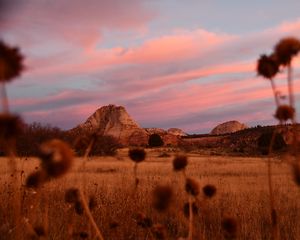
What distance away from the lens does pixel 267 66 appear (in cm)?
333

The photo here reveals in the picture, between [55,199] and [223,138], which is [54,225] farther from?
[223,138]

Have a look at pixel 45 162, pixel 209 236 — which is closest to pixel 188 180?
pixel 45 162

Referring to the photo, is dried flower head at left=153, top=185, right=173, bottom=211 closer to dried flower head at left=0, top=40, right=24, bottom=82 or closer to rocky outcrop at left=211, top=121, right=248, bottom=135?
dried flower head at left=0, top=40, right=24, bottom=82

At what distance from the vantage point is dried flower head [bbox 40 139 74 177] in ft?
7.29

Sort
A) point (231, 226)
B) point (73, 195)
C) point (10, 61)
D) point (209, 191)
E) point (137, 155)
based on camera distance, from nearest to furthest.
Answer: point (10, 61), point (231, 226), point (209, 191), point (137, 155), point (73, 195)

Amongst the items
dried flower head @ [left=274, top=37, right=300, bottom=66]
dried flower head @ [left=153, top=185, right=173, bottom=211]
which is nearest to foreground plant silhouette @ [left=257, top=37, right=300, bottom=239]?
dried flower head @ [left=274, top=37, right=300, bottom=66]

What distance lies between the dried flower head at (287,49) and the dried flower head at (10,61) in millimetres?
1658

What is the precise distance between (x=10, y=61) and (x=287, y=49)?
178 centimetres

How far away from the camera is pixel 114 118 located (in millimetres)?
108750

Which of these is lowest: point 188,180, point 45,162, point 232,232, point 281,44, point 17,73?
point 232,232

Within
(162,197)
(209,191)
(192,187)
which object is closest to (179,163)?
(192,187)

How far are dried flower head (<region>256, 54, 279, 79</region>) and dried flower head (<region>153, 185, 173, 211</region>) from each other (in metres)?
1.25

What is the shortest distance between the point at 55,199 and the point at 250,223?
4123mm

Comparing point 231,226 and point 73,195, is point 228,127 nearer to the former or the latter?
point 73,195
